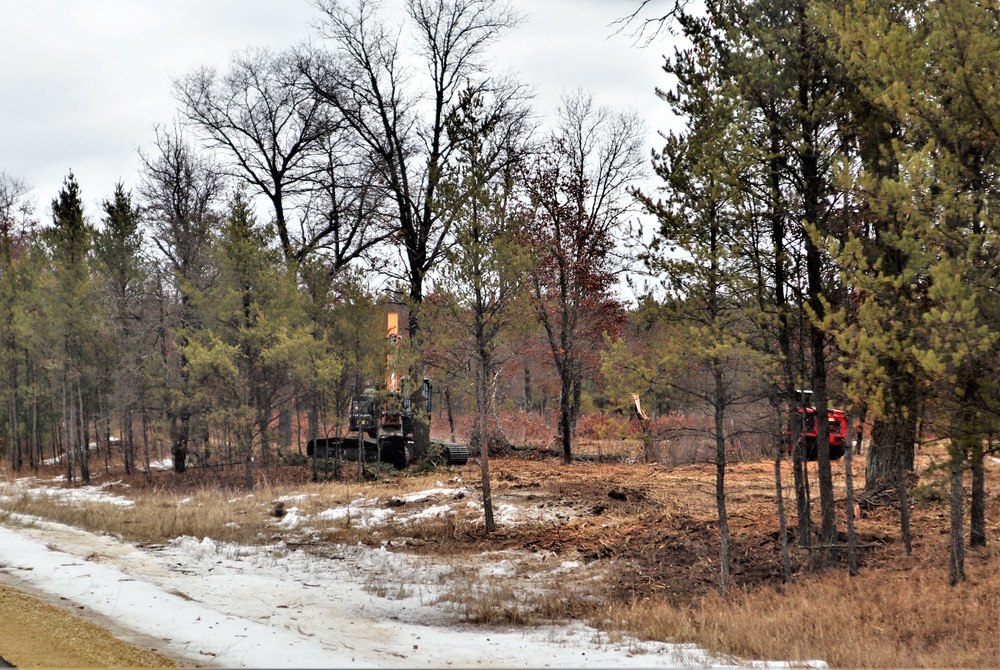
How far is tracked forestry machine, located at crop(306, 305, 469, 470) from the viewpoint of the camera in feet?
77.5

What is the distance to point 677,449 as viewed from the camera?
26031 mm

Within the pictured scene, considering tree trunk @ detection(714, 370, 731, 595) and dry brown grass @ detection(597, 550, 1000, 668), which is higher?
tree trunk @ detection(714, 370, 731, 595)

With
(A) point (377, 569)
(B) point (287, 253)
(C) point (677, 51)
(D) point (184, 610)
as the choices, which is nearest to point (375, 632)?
(D) point (184, 610)

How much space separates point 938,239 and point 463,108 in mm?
9490

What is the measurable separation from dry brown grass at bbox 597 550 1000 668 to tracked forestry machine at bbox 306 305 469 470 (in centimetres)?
1486

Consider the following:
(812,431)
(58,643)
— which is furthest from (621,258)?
(58,643)

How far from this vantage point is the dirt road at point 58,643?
630cm

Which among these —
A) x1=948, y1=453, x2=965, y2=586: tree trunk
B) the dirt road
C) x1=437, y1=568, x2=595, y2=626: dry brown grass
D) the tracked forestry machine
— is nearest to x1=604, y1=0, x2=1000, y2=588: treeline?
x1=948, y1=453, x2=965, y2=586: tree trunk

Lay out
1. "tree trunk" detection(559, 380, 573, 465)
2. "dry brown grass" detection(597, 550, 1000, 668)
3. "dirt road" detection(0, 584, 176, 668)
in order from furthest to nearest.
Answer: "tree trunk" detection(559, 380, 573, 465), "dry brown grass" detection(597, 550, 1000, 668), "dirt road" detection(0, 584, 176, 668)

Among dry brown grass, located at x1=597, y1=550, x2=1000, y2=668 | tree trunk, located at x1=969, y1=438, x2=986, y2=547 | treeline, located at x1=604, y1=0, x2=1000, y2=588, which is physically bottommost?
dry brown grass, located at x1=597, y1=550, x2=1000, y2=668

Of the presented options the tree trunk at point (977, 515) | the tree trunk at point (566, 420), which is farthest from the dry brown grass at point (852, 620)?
the tree trunk at point (566, 420)

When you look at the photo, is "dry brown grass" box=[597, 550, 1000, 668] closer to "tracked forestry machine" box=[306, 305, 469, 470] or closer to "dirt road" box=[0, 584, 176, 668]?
"dirt road" box=[0, 584, 176, 668]

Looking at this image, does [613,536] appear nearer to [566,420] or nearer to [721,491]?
[721,491]

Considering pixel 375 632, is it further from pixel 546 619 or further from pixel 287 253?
pixel 287 253
